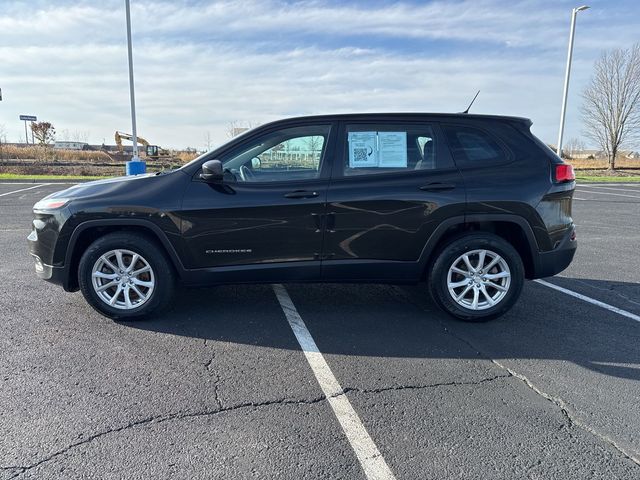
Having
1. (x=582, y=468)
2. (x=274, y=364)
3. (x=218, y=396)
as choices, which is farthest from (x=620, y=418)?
(x=218, y=396)

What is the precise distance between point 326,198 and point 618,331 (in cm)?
283

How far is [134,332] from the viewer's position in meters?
3.84

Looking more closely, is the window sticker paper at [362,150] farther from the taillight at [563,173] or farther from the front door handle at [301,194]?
the taillight at [563,173]

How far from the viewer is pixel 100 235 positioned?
4078 mm

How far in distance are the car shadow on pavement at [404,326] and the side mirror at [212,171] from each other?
4.19ft

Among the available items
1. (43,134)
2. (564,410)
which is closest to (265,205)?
(564,410)

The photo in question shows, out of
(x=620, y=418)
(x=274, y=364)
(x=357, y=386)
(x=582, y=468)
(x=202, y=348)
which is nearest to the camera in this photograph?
(x=582, y=468)

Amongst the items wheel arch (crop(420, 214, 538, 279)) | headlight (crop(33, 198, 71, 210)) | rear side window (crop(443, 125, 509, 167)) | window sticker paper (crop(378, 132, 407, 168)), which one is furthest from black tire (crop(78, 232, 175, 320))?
rear side window (crop(443, 125, 509, 167))

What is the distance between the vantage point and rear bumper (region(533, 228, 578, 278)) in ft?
13.7

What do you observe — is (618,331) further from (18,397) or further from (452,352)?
(18,397)

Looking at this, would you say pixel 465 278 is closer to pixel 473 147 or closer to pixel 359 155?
pixel 473 147

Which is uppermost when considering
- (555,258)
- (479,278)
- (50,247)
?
(50,247)

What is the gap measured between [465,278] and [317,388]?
74.5 inches

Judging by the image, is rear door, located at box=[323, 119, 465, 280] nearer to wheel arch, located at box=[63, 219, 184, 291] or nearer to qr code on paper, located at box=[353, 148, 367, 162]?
qr code on paper, located at box=[353, 148, 367, 162]
